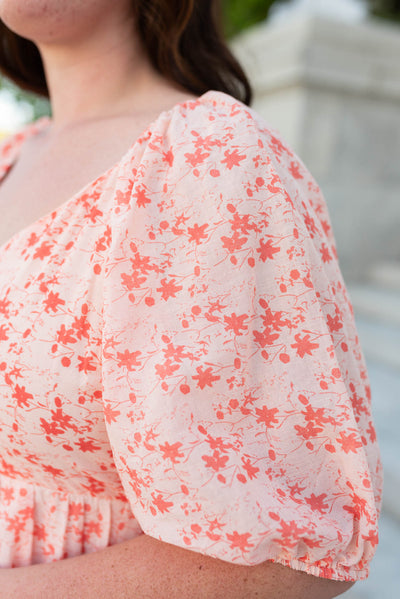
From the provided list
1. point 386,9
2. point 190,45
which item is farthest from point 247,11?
point 190,45

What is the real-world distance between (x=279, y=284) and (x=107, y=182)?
32 cm

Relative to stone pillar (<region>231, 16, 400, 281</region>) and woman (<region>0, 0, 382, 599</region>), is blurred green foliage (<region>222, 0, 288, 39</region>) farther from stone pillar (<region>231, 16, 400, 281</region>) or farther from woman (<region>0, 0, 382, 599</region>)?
woman (<region>0, 0, 382, 599</region>)

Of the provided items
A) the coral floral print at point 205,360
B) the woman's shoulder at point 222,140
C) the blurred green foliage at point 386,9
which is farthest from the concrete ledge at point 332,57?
the blurred green foliage at point 386,9

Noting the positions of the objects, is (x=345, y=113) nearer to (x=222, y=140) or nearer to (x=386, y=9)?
(x=222, y=140)

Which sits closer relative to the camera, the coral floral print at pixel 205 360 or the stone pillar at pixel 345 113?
the coral floral print at pixel 205 360

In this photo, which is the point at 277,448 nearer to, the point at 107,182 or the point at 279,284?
the point at 279,284

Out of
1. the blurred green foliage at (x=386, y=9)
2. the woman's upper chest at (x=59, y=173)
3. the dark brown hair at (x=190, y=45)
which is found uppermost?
the blurred green foliage at (x=386, y=9)

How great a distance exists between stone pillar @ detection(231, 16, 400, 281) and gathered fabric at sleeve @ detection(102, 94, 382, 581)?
2705 mm

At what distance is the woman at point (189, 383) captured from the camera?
Answer: 2.29 feet

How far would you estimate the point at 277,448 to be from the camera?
72cm

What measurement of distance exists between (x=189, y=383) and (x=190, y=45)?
83 centimetres

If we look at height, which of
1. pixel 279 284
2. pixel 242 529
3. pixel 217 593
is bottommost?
pixel 217 593

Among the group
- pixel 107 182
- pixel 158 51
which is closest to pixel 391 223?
pixel 158 51

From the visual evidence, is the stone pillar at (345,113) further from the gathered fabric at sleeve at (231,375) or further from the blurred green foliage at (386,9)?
the blurred green foliage at (386,9)
